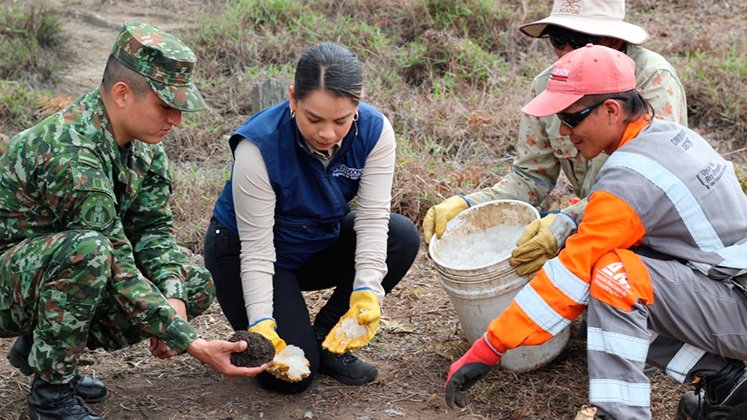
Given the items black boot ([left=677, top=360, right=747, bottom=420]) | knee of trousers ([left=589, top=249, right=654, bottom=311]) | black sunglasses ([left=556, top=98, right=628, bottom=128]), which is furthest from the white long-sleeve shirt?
black boot ([left=677, top=360, right=747, bottom=420])

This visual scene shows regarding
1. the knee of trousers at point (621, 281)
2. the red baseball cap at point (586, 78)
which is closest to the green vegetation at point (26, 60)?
the red baseball cap at point (586, 78)

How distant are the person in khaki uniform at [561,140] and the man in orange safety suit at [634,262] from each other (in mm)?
332

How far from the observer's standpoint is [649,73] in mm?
3146

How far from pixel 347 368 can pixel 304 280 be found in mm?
354

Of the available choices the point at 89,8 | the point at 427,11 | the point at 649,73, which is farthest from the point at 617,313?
the point at 89,8

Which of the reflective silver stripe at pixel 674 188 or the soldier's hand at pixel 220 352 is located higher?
the reflective silver stripe at pixel 674 188

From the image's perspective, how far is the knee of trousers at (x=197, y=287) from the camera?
292 centimetres

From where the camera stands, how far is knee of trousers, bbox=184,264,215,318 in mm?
2918

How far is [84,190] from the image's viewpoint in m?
2.50

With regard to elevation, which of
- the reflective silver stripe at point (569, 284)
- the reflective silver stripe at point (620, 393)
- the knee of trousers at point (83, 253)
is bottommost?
the reflective silver stripe at point (620, 393)

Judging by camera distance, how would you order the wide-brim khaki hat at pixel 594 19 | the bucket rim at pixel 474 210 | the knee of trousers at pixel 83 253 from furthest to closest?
the wide-brim khaki hat at pixel 594 19 < the bucket rim at pixel 474 210 < the knee of trousers at pixel 83 253

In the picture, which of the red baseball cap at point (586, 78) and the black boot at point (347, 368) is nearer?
the red baseball cap at point (586, 78)

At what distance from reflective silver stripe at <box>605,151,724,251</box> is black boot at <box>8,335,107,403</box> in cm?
176

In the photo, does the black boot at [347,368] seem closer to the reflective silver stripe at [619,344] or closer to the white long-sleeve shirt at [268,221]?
the white long-sleeve shirt at [268,221]
